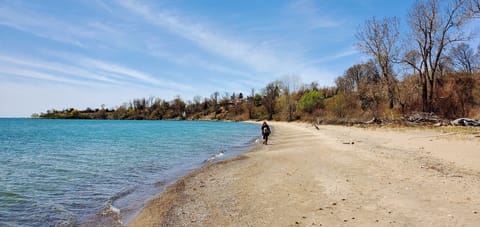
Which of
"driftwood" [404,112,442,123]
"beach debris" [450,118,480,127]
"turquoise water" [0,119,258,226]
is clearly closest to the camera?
"turquoise water" [0,119,258,226]

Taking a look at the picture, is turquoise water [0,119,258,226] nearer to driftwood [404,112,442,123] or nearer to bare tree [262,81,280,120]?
driftwood [404,112,442,123]

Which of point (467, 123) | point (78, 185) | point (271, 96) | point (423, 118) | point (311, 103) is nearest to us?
point (78, 185)

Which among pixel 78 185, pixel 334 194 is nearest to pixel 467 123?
pixel 334 194

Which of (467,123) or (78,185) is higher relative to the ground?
(467,123)

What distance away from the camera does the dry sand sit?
214 inches

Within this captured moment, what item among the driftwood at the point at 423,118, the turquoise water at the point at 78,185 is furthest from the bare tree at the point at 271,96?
the turquoise water at the point at 78,185

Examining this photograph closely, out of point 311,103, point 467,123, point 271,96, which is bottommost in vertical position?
point 467,123

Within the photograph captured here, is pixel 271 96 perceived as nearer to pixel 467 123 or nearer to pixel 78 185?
pixel 467 123

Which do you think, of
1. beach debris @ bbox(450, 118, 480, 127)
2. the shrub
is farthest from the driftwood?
the shrub

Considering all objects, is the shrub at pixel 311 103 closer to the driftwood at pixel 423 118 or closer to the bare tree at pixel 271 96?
the bare tree at pixel 271 96

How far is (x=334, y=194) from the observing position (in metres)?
7.03

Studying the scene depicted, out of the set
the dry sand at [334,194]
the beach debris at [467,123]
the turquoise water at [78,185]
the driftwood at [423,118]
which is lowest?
the turquoise water at [78,185]

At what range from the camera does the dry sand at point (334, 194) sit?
17.9ft

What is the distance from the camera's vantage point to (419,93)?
34.5 meters
